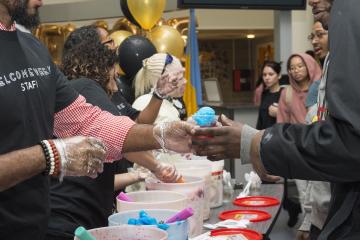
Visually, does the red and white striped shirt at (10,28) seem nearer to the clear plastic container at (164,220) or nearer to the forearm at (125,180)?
the clear plastic container at (164,220)

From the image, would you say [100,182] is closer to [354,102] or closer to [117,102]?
[117,102]

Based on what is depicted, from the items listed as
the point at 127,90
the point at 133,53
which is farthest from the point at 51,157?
the point at 133,53

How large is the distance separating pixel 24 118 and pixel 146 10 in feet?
11.8

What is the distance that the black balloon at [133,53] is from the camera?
406 cm

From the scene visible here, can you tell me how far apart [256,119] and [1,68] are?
4.47 meters

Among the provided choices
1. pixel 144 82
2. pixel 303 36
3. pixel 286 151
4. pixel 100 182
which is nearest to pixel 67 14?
pixel 303 36

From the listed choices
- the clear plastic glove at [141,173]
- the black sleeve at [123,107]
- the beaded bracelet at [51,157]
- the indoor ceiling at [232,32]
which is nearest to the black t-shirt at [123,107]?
the black sleeve at [123,107]

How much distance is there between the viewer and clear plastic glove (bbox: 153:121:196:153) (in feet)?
5.11

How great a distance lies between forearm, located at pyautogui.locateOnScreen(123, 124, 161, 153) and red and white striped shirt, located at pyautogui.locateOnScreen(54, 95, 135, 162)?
2cm

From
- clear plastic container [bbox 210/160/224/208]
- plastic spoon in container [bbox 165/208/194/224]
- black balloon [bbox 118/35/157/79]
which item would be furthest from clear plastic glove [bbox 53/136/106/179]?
black balloon [bbox 118/35/157/79]

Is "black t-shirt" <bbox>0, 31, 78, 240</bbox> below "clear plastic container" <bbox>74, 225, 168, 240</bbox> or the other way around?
the other way around

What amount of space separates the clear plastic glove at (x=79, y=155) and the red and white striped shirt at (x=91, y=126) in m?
0.33

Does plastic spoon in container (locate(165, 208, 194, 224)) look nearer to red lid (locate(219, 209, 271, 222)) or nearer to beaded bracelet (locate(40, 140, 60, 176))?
beaded bracelet (locate(40, 140, 60, 176))

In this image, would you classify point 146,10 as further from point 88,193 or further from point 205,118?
point 205,118
